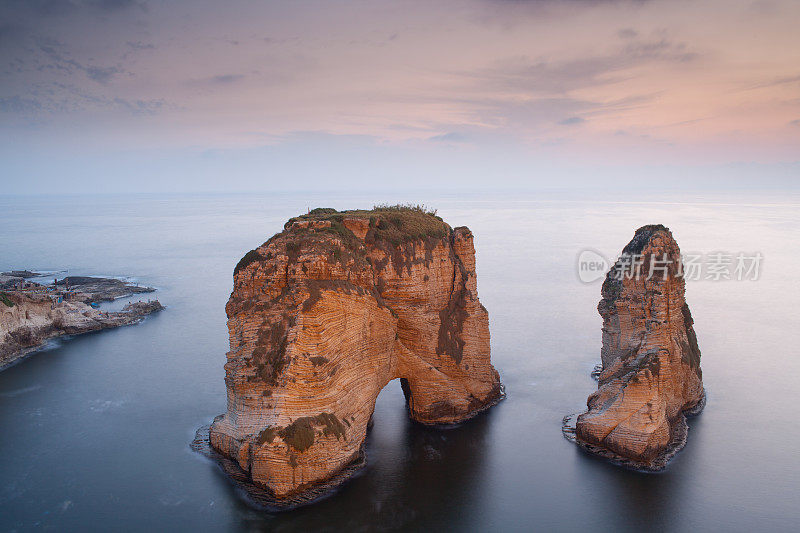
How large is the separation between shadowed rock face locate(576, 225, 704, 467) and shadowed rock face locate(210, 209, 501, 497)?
19.0 feet

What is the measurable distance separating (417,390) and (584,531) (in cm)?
942

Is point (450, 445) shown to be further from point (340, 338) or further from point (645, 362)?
point (645, 362)

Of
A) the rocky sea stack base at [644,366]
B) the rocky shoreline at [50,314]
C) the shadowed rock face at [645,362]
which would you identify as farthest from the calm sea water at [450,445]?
the rocky shoreline at [50,314]

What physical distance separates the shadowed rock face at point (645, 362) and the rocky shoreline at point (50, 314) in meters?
33.2

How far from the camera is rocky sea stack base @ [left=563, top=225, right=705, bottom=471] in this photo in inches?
→ 860

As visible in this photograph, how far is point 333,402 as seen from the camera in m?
20.0

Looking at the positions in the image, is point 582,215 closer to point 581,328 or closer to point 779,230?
point 779,230

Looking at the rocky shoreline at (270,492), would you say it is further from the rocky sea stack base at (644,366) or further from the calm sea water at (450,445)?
the rocky sea stack base at (644,366)

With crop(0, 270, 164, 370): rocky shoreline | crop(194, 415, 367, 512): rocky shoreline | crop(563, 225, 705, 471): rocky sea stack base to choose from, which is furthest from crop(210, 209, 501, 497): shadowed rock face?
crop(0, 270, 164, 370): rocky shoreline

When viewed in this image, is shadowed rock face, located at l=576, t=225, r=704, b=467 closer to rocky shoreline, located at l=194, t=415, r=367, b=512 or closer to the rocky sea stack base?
the rocky sea stack base

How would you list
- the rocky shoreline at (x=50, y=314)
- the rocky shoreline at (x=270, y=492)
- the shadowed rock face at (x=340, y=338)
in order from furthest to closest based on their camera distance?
the rocky shoreline at (x=50, y=314)
the shadowed rock face at (x=340, y=338)
the rocky shoreline at (x=270, y=492)

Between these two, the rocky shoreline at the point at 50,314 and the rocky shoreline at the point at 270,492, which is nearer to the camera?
the rocky shoreline at the point at 270,492

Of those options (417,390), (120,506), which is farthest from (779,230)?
(120,506)

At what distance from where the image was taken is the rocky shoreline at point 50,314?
34.6 meters
